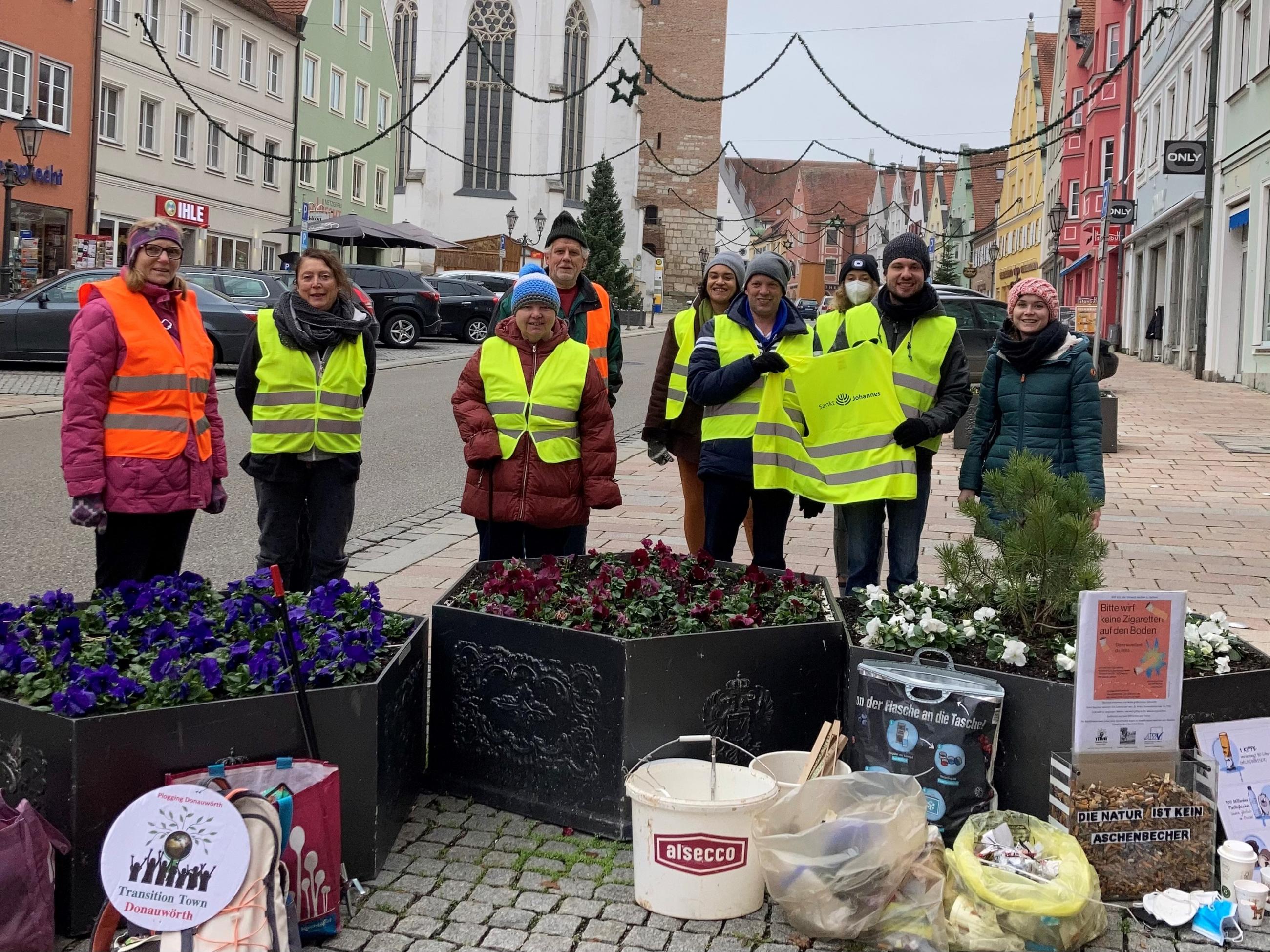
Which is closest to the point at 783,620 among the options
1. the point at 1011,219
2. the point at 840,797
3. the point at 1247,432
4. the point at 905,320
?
the point at 840,797

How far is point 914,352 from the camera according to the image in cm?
566

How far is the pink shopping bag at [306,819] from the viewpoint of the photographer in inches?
136

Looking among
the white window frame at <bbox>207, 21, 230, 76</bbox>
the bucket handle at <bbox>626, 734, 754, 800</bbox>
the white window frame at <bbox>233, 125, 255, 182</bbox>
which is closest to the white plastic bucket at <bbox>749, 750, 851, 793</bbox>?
the bucket handle at <bbox>626, 734, 754, 800</bbox>

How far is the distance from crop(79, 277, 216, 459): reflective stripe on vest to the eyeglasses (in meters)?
0.15

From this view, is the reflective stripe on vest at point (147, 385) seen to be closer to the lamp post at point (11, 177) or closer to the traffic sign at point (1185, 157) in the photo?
the lamp post at point (11, 177)

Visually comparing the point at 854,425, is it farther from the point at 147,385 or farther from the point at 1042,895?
the point at 147,385

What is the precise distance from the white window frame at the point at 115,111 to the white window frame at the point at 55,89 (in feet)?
3.28

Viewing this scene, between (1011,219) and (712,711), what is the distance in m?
72.2

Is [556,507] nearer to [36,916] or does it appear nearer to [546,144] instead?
[36,916]

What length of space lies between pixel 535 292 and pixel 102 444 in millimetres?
1734

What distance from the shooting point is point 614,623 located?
4.35 metres

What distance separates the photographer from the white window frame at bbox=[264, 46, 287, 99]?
38031mm

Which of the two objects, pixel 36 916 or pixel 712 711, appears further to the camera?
pixel 712 711

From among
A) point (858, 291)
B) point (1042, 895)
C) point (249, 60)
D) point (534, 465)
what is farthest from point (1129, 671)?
point (249, 60)
